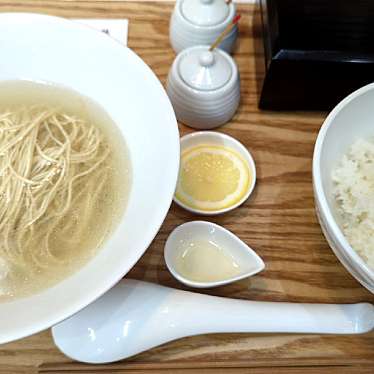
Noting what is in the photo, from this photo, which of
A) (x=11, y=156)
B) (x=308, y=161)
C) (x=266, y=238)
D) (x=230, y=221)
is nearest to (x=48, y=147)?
(x=11, y=156)

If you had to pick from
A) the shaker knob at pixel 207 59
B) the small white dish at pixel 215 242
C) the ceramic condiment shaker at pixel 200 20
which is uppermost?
the ceramic condiment shaker at pixel 200 20

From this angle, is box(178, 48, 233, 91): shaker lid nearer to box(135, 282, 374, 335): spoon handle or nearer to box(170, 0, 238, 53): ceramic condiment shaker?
box(170, 0, 238, 53): ceramic condiment shaker

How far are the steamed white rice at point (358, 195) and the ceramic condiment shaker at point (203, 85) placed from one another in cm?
36

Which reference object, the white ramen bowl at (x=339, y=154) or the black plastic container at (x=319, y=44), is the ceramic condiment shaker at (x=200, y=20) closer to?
the black plastic container at (x=319, y=44)

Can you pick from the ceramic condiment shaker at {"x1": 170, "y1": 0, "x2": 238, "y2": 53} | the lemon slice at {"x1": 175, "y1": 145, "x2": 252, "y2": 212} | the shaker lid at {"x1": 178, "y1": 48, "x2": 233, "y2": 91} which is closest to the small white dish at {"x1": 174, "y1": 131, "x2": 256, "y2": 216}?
the lemon slice at {"x1": 175, "y1": 145, "x2": 252, "y2": 212}

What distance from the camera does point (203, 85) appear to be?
120 centimetres

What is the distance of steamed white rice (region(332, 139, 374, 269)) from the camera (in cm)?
103

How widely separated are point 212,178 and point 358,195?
0.38m

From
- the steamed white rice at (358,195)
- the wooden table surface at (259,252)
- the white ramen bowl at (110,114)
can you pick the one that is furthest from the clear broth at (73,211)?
the steamed white rice at (358,195)

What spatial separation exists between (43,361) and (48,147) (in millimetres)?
514

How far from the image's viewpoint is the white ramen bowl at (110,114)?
800mm

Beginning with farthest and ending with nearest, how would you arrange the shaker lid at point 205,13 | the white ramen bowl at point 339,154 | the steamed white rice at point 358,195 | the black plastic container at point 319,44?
the shaker lid at point 205,13 < the black plastic container at point 319,44 < the steamed white rice at point 358,195 < the white ramen bowl at point 339,154

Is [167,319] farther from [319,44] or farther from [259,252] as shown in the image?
[319,44]

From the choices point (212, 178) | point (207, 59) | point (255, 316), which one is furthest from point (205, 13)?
point (255, 316)
